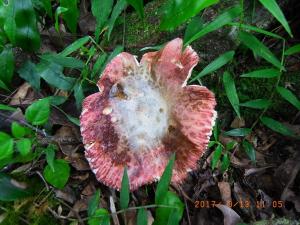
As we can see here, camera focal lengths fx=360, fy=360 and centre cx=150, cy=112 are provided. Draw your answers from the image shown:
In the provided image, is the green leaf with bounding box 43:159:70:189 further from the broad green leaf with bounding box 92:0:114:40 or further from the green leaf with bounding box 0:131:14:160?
the broad green leaf with bounding box 92:0:114:40

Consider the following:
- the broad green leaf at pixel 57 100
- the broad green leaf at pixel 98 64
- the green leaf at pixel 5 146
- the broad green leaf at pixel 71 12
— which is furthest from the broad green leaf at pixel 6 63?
the green leaf at pixel 5 146

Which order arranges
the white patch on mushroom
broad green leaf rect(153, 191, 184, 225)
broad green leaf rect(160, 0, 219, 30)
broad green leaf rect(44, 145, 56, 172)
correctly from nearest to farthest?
broad green leaf rect(160, 0, 219, 30) → broad green leaf rect(153, 191, 184, 225) → broad green leaf rect(44, 145, 56, 172) → the white patch on mushroom

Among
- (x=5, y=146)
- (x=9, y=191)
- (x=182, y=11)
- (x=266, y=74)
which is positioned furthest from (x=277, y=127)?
(x=9, y=191)

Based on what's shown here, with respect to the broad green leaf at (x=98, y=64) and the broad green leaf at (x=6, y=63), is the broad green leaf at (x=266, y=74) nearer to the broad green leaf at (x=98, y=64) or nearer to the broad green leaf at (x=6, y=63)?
the broad green leaf at (x=98, y=64)

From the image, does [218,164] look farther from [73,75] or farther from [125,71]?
[73,75]

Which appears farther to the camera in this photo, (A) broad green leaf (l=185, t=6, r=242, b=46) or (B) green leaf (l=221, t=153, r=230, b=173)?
(B) green leaf (l=221, t=153, r=230, b=173)

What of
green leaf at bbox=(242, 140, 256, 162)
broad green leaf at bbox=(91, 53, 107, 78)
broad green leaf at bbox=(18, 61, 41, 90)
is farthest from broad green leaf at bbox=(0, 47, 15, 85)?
green leaf at bbox=(242, 140, 256, 162)
